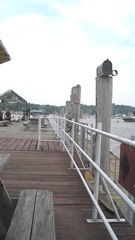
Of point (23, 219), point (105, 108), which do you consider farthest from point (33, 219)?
point (105, 108)

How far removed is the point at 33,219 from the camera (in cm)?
269

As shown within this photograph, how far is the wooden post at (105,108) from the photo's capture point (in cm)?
529

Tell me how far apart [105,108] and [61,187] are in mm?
1440

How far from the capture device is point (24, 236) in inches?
92.7

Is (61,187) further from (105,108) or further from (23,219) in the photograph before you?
(23,219)

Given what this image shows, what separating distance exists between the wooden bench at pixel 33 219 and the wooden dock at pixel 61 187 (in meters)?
0.45

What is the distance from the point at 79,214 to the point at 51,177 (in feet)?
6.77

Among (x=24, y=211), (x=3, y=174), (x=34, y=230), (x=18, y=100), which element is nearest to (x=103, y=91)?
(x=3, y=174)

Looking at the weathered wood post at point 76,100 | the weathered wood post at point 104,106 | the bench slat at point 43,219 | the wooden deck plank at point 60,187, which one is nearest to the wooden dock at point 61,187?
the wooden deck plank at point 60,187

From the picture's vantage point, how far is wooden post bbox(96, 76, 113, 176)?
208 inches

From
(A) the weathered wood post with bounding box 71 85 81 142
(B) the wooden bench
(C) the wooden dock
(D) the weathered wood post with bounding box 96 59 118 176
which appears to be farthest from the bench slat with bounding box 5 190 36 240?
(A) the weathered wood post with bounding box 71 85 81 142

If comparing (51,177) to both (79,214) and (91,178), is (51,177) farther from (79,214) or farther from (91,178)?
(79,214)

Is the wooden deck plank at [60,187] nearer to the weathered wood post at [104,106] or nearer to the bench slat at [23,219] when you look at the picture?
the bench slat at [23,219]

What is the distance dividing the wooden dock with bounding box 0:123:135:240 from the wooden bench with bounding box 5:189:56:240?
0.45 meters
